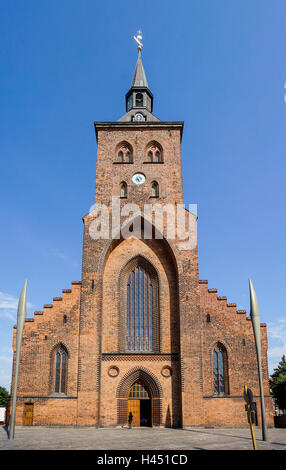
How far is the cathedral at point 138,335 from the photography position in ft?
72.3

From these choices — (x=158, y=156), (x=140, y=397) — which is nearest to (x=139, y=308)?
(x=140, y=397)

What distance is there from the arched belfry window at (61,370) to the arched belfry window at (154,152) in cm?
1438

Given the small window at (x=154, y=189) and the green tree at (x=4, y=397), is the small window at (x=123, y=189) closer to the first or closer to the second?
the small window at (x=154, y=189)

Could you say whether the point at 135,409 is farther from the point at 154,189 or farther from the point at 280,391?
the point at 154,189

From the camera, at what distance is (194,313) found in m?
23.3

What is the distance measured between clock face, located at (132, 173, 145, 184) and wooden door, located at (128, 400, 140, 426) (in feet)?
46.3

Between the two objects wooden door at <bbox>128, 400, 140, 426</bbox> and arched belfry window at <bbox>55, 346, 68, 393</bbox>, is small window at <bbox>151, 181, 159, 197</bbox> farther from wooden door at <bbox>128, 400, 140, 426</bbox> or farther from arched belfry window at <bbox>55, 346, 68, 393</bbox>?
wooden door at <bbox>128, 400, 140, 426</bbox>

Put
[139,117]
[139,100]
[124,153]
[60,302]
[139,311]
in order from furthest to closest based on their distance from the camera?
[139,100], [139,117], [124,153], [139,311], [60,302]

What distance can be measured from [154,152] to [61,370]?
53.1ft

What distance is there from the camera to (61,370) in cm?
2283

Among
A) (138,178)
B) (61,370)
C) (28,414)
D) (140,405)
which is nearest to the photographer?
(28,414)

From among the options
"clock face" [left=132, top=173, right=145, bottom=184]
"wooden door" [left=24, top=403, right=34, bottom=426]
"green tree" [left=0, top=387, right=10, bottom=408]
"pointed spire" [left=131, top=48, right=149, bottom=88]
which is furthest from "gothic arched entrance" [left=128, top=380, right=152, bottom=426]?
"green tree" [left=0, top=387, right=10, bottom=408]

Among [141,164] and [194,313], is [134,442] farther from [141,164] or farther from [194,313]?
[141,164]
